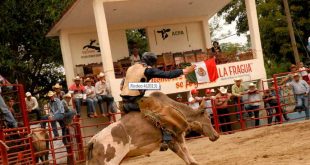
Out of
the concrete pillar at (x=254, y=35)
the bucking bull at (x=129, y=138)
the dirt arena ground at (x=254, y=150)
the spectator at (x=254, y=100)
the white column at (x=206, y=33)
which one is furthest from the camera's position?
the white column at (x=206, y=33)

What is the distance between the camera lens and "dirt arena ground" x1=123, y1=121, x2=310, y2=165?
892 centimetres

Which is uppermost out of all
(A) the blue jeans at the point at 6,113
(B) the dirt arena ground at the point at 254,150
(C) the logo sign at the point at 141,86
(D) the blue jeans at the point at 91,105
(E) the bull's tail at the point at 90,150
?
(C) the logo sign at the point at 141,86

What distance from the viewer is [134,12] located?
21.4 m

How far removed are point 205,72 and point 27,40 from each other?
9.45 meters

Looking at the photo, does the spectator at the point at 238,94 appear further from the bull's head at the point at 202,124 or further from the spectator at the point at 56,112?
the bull's head at the point at 202,124

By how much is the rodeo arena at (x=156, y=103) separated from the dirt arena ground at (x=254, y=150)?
36 millimetres

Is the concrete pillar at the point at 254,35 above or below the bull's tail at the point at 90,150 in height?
above

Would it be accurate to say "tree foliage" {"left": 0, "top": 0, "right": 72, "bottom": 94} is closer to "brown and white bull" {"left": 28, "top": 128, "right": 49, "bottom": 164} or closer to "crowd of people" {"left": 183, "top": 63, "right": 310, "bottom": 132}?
"crowd of people" {"left": 183, "top": 63, "right": 310, "bottom": 132}

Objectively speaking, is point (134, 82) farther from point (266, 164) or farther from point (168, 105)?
point (266, 164)

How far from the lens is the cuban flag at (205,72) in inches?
683

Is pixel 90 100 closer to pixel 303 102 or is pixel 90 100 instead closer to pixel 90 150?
pixel 303 102

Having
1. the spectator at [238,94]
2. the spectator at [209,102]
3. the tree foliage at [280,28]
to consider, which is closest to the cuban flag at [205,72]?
the spectator at [209,102]

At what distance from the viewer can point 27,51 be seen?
2466 cm

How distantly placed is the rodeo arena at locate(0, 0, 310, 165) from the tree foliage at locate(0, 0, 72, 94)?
1.89m
